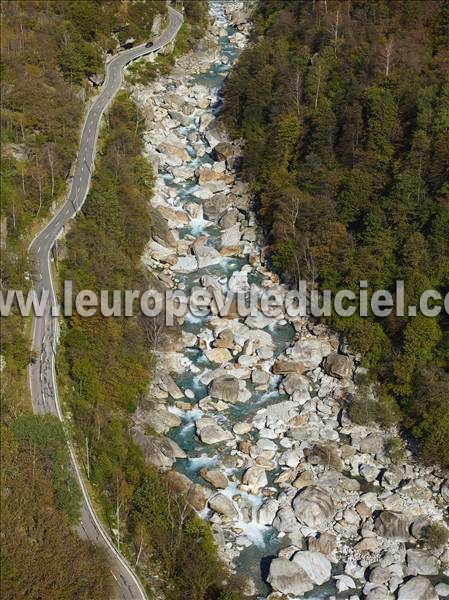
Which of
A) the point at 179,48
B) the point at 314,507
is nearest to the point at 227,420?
the point at 314,507

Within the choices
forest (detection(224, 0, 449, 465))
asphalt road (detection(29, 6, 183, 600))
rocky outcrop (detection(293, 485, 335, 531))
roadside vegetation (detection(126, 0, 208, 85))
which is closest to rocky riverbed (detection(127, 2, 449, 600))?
rocky outcrop (detection(293, 485, 335, 531))

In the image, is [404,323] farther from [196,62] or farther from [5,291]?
[196,62]

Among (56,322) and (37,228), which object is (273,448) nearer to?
(56,322)

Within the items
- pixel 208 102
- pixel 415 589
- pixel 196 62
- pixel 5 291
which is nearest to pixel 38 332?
pixel 5 291

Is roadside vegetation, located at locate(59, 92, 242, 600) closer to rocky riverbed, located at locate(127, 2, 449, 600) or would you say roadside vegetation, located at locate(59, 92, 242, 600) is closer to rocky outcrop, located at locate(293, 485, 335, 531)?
rocky riverbed, located at locate(127, 2, 449, 600)

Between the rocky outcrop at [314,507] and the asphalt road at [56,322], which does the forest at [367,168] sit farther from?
the asphalt road at [56,322]
